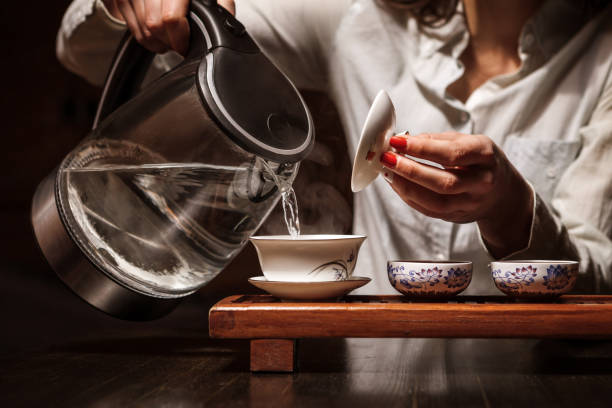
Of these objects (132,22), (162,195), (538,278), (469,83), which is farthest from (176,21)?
(469,83)

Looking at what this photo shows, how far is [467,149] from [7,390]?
0.71 m

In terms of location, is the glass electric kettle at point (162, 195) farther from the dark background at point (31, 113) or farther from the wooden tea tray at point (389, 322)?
the dark background at point (31, 113)

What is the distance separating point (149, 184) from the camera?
89cm

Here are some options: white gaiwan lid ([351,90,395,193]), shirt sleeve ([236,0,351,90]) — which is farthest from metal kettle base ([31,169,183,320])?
shirt sleeve ([236,0,351,90])

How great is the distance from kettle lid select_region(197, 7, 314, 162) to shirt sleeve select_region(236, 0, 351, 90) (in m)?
0.93

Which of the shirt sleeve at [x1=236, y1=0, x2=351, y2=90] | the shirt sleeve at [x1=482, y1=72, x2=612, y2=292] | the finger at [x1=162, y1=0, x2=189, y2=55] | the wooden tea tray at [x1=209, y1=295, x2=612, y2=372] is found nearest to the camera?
the wooden tea tray at [x1=209, y1=295, x2=612, y2=372]

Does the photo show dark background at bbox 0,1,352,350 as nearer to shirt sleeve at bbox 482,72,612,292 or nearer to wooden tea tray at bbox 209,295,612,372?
shirt sleeve at bbox 482,72,612,292

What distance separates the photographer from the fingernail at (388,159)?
2.85 ft

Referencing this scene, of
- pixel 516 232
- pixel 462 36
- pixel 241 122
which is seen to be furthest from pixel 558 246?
pixel 241 122

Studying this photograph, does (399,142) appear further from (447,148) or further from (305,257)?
(305,257)

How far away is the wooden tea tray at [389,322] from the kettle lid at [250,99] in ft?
0.72

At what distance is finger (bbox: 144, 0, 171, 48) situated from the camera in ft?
3.01

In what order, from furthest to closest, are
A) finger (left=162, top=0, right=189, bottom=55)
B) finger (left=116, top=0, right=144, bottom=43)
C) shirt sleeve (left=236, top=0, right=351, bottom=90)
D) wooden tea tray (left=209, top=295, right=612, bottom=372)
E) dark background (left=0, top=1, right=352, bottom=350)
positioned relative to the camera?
dark background (left=0, top=1, right=352, bottom=350)
shirt sleeve (left=236, top=0, right=351, bottom=90)
finger (left=116, top=0, right=144, bottom=43)
finger (left=162, top=0, right=189, bottom=55)
wooden tea tray (left=209, top=295, right=612, bottom=372)

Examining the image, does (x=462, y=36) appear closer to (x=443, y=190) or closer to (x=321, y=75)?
(x=321, y=75)
